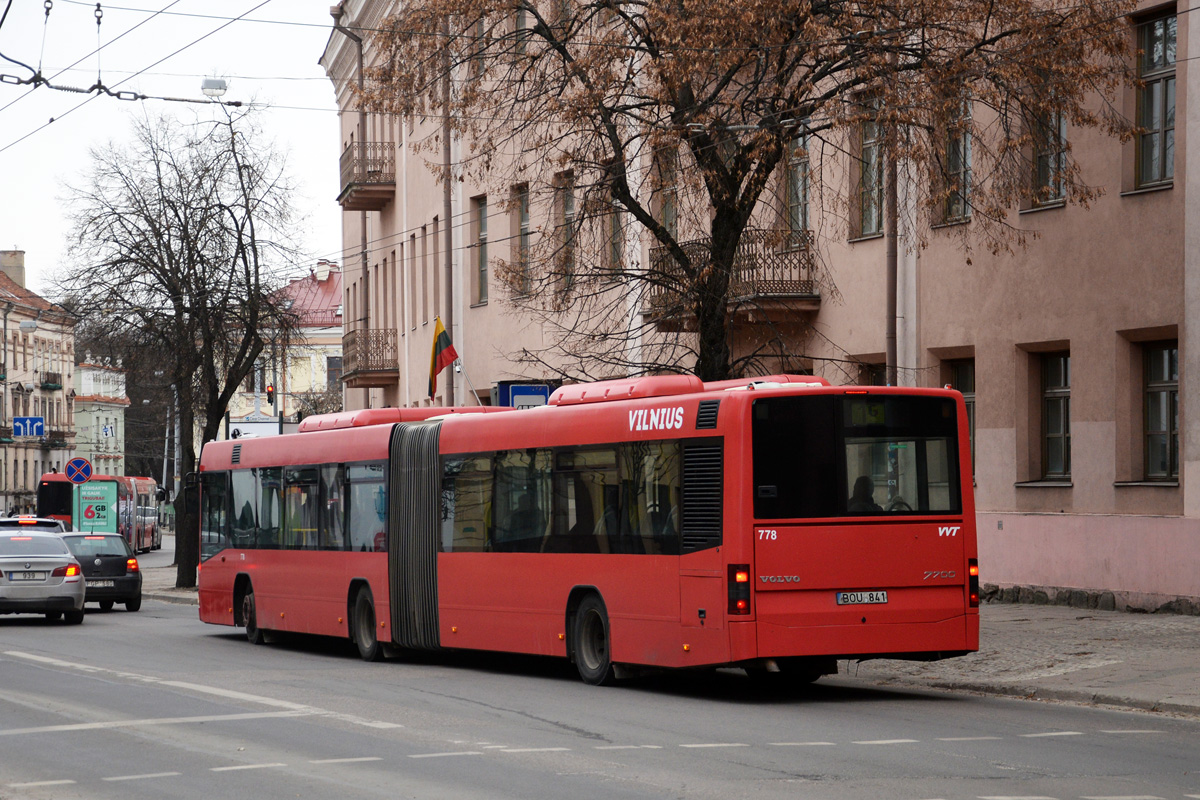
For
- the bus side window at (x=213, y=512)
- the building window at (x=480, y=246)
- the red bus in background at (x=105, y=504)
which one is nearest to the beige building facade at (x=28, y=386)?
the red bus in background at (x=105, y=504)

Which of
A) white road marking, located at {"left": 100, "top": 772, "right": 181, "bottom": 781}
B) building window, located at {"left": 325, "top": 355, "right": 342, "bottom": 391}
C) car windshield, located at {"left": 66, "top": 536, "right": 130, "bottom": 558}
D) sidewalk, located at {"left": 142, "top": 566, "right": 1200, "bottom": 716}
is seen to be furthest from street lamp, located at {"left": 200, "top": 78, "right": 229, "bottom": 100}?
building window, located at {"left": 325, "top": 355, "right": 342, "bottom": 391}

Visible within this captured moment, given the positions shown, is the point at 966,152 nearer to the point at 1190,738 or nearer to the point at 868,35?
the point at 868,35

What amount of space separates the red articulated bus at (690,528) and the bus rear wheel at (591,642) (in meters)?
0.02

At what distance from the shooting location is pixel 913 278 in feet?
86.7

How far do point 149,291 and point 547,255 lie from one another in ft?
63.4

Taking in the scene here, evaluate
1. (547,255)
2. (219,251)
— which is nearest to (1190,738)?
(547,255)

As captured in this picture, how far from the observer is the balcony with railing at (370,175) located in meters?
47.0

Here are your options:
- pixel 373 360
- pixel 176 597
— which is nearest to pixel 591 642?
pixel 176 597

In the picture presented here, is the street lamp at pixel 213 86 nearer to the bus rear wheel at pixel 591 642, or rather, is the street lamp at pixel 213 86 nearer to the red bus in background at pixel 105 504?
the bus rear wheel at pixel 591 642

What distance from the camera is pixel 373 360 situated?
160 ft

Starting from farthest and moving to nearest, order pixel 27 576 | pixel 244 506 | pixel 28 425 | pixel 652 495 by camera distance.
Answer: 1. pixel 28 425
2. pixel 27 576
3. pixel 244 506
4. pixel 652 495

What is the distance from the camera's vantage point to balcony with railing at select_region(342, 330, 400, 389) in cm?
4822

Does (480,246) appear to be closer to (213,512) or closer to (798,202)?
(798,202)

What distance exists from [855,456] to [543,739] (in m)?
4.18
